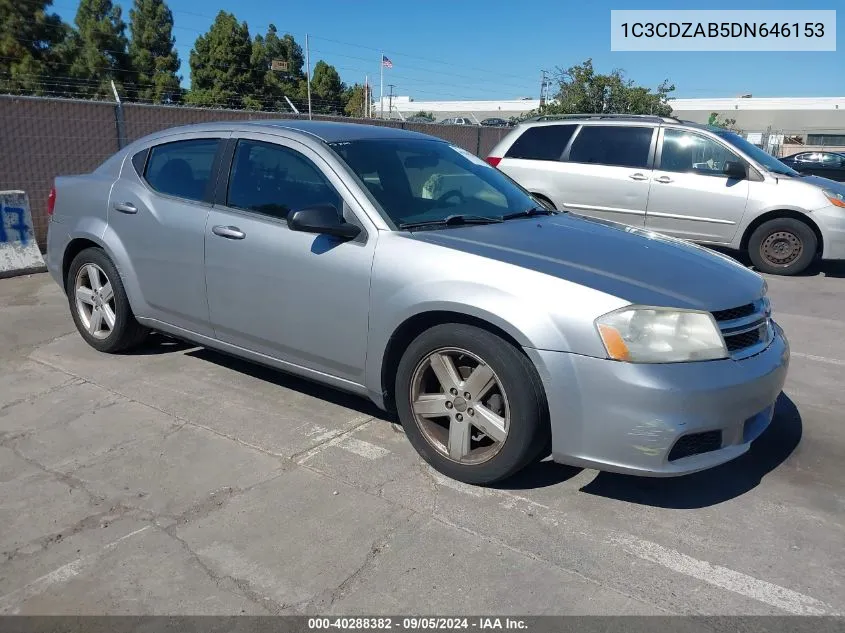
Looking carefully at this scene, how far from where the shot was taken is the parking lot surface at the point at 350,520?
2547 millimetres

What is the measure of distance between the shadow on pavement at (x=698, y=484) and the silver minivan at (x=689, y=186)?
551 centimetres

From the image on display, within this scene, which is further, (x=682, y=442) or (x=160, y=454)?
(x=160, y=454)

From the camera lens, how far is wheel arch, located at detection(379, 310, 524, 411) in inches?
122

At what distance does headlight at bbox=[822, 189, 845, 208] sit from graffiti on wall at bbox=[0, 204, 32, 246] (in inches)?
370

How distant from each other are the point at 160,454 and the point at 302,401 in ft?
3.14

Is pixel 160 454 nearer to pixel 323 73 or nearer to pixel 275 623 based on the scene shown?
pixel 275 623

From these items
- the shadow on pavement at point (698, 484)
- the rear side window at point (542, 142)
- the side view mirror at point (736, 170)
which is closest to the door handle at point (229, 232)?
the shadow on pavement at point (698, 484)

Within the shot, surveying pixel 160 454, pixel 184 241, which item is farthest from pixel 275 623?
pixel 184 241

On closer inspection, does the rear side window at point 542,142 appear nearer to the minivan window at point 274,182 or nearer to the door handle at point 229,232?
the minivan window at point 274,182

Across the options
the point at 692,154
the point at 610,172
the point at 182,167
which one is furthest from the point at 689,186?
the point at 182,167

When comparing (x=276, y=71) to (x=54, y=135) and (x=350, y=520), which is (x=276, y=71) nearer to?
(x=54, y=135)

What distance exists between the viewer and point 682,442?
9.45 feet

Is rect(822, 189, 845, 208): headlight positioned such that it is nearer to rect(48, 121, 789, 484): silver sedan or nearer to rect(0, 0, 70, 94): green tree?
rect(48, 121, 789, 484): silver sedan

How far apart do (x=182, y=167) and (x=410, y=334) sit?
2.16 meters
